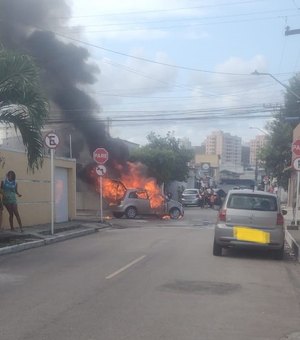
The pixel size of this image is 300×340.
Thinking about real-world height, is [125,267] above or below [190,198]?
above

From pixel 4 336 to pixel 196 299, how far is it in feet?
9.53

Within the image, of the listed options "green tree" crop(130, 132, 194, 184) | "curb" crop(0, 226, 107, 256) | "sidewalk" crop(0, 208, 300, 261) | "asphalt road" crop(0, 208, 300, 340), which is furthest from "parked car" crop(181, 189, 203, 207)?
"asphalt road" crop(0, 208, 300, 340)

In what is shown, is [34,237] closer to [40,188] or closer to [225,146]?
[40,188]

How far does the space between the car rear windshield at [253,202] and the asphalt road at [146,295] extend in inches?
45.5

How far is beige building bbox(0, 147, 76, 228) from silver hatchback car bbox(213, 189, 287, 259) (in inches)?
258

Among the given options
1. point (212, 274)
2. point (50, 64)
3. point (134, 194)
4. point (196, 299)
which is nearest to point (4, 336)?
point (196, 299)

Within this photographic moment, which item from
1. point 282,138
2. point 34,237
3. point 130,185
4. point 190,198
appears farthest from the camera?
point 190,198

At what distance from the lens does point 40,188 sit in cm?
1959

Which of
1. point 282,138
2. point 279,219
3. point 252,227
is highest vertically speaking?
point 282,138

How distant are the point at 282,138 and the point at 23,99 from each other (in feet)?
88.8

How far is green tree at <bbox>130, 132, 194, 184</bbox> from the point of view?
38.5 m

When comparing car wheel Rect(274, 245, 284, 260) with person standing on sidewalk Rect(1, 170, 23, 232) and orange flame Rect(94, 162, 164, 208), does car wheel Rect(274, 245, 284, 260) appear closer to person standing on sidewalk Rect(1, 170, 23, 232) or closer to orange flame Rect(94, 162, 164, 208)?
person standing on sidewalk Rect(1, 170, 23, 232)

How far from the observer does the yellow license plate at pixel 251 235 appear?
472 inches

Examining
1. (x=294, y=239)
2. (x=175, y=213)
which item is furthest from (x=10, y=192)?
(x=175, y=213)
